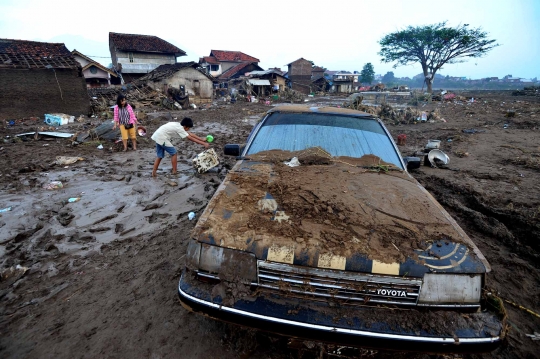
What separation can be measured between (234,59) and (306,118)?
4792 cm

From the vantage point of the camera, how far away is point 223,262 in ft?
5.72

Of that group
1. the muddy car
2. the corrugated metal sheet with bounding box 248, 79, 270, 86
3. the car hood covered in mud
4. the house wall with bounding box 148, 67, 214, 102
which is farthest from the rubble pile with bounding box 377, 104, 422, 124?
the corrugated metal sheet with bounding box 248, 79, 270, 86

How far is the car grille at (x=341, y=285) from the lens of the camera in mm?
1617

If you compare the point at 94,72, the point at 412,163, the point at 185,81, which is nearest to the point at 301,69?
the point at 185,81

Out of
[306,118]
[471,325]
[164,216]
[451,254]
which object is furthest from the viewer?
[164,216]

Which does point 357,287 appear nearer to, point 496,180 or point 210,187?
point 210,187

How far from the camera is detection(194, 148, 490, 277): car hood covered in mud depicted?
5.43 ft

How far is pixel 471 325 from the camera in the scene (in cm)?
154

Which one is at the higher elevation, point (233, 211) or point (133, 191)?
point (233, 211)

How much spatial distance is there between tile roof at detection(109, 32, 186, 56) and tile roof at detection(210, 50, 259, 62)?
11783 mm

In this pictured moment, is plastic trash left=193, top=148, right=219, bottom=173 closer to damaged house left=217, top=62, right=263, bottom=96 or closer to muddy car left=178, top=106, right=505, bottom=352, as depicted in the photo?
muddy car left=178, top=106, right=505, bottom=352

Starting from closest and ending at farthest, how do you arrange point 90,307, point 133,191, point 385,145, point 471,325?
point 471,325
point 90,307
point 385,145
point 133,191

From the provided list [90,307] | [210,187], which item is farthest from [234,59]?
[90,307]

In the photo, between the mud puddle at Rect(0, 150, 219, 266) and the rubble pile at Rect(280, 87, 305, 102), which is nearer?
the mud puddle at Rect(0, 150, 219, 266)
